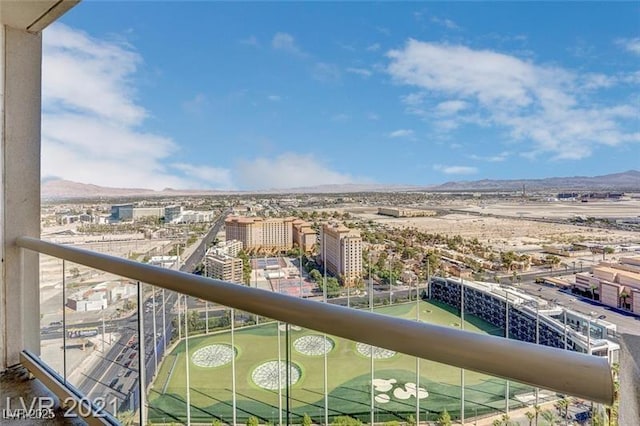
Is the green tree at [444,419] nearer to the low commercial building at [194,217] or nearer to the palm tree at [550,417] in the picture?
the palm tree at [550,417]

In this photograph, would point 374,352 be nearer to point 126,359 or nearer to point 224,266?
point 126,359

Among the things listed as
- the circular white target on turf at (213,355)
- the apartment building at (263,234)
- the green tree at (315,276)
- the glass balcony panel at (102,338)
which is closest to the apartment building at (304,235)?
the apartment building at (263,234)

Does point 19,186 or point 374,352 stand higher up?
point 19,186

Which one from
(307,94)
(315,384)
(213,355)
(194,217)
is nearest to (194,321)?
(213,355)

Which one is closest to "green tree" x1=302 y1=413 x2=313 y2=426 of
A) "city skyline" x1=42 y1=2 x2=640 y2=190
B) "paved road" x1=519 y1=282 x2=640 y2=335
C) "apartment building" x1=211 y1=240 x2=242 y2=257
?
"paved road" x1=519 y1=282 x2=640 y2=335

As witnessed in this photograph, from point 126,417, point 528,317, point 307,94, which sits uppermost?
point 307,94

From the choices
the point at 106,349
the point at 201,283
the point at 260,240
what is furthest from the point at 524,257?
the point at 106,349

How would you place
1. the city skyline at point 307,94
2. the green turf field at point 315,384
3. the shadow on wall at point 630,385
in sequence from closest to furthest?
the shadow on wall at point 630,385 < the green turf field at point 315,384 < the city skyline at point 307,94
